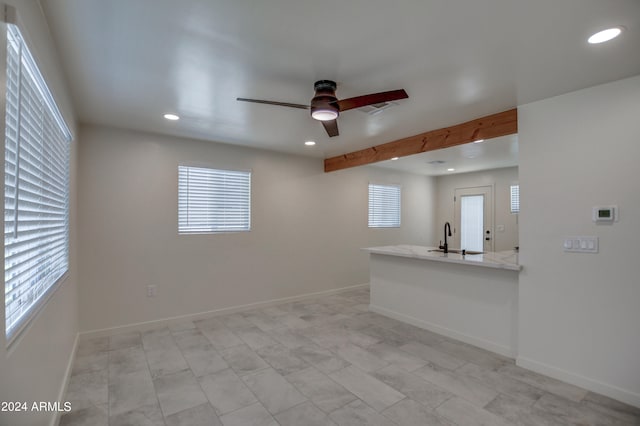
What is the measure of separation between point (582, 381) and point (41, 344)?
3.86m

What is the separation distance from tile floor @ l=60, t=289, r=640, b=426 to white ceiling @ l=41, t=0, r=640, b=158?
2450mm

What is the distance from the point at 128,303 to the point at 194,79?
2900 millimetres

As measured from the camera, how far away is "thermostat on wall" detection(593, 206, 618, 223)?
2486 millimetres

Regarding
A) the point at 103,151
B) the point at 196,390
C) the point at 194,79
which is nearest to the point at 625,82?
the point at 194,79

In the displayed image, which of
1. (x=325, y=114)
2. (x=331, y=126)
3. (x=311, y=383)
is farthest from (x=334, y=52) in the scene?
(x=311, y=383)

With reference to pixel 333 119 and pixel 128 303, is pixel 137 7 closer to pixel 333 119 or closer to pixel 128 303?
pixel 333 119

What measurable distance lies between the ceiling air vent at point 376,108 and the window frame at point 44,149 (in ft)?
7.82

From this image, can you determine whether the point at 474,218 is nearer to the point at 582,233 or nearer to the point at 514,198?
the point at 514,198

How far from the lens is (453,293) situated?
3730 mm

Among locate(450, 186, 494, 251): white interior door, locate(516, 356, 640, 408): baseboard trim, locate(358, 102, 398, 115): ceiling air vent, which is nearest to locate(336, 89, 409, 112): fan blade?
locate(358, 102, 398, 115): ceiling air vent

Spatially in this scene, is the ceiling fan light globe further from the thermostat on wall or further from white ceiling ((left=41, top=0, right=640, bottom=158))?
the thermostat on wall

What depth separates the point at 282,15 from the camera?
1.75 m

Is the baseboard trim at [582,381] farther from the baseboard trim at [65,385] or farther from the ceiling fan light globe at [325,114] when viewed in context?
the baseboard trim at [65,385]

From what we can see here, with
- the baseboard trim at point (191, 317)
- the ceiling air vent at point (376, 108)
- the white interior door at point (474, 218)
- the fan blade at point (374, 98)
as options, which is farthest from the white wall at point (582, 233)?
the white interior door at point (474, 218)
